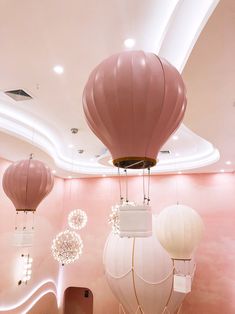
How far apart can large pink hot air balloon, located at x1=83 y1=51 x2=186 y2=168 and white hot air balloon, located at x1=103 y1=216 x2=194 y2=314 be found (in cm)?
320

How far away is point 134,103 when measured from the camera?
4.52 feet

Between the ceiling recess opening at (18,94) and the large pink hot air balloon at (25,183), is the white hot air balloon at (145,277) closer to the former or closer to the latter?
the large pink hot air balloon at (25,183)

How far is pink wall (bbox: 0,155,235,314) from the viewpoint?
5.97 m

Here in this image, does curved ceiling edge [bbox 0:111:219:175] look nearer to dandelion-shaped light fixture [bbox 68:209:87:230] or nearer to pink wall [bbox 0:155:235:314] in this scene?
pink wall [bbox 0:155:235:314]

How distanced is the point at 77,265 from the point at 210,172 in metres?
5.02

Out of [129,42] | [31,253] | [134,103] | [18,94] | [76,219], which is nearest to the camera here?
[134,103]

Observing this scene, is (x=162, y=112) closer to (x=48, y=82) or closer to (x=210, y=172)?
(x=48, y=82)

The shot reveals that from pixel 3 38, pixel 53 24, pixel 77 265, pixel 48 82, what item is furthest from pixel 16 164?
pixel 77 265

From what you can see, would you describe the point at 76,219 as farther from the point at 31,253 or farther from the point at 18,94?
the point at 18,94

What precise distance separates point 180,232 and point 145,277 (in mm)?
1669

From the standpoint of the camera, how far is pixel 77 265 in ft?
25.6

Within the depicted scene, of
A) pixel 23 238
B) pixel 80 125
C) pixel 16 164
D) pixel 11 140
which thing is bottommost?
pixel 23 238

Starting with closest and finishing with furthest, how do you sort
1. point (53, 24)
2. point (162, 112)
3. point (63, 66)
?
point (162, 112) → point (53, 24) → point (63, 66)

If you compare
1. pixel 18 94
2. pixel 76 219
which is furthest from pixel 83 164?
pixel 18 94
